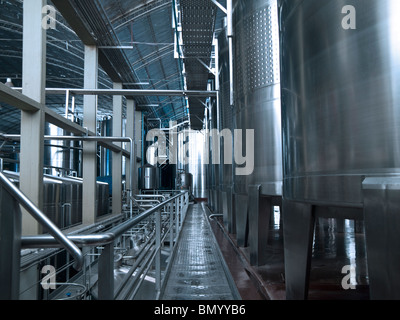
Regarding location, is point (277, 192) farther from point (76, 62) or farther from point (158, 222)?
point (76, 62)

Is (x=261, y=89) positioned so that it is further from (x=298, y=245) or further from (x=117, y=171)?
(x=117, y=171)

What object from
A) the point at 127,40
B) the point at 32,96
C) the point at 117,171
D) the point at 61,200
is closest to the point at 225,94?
the point at 32,96

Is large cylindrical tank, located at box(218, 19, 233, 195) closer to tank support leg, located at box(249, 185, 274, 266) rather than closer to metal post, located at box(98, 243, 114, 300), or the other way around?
tank support leg, located at box(249, 185, 274, 266)

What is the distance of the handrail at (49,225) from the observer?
0.94 m

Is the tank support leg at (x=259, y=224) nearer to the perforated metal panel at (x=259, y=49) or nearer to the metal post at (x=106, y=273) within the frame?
the perforated metal panel at (x=259, y=49)

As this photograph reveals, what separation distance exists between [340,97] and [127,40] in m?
7.80

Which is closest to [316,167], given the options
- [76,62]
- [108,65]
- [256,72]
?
[256,72]

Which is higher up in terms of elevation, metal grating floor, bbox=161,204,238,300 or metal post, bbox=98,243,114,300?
metal post, bbox=98,243,114,300

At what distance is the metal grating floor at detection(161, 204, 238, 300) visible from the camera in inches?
92.9

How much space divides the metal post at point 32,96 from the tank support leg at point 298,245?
305 centimetres

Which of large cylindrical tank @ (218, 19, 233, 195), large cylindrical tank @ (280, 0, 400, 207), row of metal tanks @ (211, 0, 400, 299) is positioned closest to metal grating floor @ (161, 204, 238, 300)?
row of metal tanks @ (211, 0, 400, 299)

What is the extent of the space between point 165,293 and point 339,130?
1775 millimetres

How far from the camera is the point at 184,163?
48.5 feet

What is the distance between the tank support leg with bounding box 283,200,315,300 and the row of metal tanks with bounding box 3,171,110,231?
142 inches
